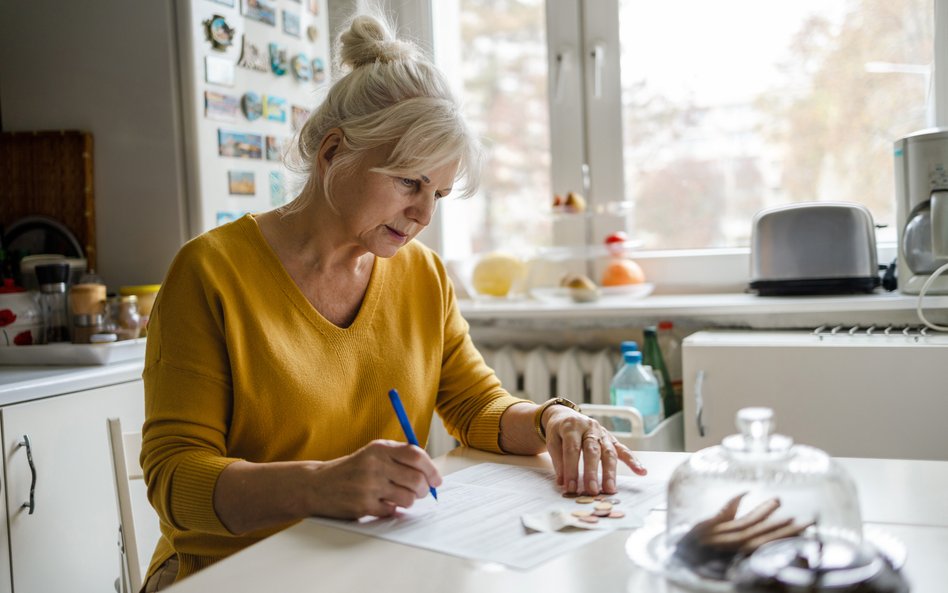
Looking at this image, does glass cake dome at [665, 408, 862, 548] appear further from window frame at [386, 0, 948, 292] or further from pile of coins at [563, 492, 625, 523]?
Answer: window frame at [386, 0, 948, 292]

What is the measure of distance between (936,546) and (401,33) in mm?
2023

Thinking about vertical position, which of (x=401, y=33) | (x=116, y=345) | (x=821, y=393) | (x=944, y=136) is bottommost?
(x=821, y=393)

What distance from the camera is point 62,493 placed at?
1636 mm

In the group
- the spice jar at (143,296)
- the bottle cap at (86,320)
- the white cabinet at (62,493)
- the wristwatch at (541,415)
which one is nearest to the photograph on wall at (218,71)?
the spice jar at (143,296)

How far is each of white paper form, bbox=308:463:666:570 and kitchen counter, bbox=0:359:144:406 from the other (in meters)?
0.88

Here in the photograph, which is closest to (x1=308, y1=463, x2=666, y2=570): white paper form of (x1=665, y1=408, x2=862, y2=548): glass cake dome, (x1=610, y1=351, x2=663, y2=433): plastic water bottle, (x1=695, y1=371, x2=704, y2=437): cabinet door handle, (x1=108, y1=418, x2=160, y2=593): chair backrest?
(x1=665, y1=408, x2=862, y2=548): glass cake dome

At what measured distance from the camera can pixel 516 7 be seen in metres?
2.42

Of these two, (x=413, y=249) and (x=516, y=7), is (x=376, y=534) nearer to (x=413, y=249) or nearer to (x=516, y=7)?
(x=413, y=249)

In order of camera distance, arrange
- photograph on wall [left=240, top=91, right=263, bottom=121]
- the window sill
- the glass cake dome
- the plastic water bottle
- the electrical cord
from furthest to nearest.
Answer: photograph on wall [left=240, top=91, right=263, bottom=121]
the plastic water bottle
the window sill
the electrical cord
the glass cake dome

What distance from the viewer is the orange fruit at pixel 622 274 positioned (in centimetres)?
215

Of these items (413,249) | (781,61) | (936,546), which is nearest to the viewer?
(936,546)

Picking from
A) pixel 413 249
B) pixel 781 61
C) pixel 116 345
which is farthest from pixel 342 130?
pixel 781 61

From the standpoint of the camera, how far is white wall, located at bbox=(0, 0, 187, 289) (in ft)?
6.68

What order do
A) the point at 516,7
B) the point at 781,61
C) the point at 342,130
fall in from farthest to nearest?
the point at 516,7
the point at 781,61
the point at 342,130
